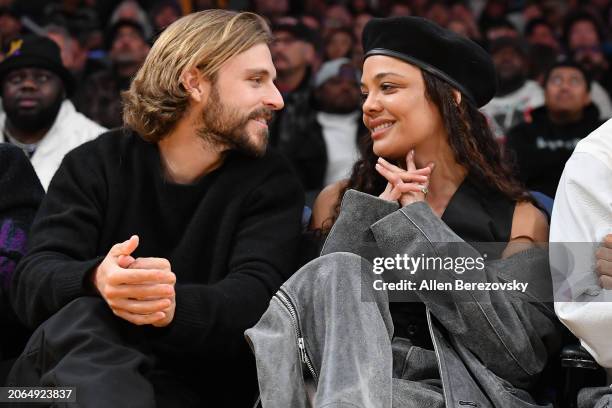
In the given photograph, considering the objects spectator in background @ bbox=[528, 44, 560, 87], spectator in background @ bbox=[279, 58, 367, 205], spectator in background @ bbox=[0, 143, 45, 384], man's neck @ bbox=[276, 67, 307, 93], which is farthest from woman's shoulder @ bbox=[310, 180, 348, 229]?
spectator in background @ bbox=[528, 44, 560, 87]

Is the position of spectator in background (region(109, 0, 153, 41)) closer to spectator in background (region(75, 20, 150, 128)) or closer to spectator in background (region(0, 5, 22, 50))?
spectator in background (region(0, 5, 22, 50))

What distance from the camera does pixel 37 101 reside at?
6.32 metres

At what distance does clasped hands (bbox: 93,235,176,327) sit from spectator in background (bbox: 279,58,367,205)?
3.65 metres

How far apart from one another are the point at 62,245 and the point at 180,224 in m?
0.44

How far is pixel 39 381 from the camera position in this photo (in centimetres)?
328

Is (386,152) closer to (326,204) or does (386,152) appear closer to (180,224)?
(326,204)

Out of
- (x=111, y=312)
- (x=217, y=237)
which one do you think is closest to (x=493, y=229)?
(x=217, y=237)

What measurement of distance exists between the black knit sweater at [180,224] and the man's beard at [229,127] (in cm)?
7

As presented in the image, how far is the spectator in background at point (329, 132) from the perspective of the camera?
7.31m

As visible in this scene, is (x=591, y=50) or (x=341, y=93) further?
(x=591, y=50)

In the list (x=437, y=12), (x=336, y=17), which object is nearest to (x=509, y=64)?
(x=437, y=12)

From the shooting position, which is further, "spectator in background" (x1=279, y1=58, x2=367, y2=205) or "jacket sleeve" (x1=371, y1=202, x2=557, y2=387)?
"spectator in background" (x1=279, y1=58, x2=367, y2=205)

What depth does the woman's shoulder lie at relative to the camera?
412 cm

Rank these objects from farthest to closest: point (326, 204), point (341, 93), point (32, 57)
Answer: point (341, 93)
point (32, 57)
point (326, 204)
